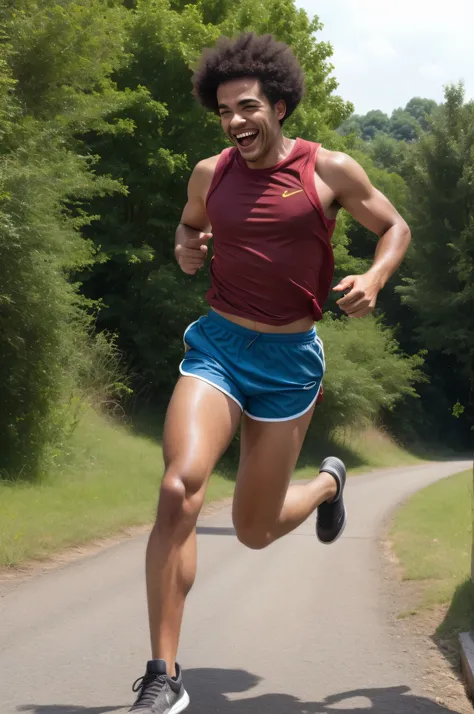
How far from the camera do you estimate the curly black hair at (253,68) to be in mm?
4645

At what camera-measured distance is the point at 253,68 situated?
4637 mm

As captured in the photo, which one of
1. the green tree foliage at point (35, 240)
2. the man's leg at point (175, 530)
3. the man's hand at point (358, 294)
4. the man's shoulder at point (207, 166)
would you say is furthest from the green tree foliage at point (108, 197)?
the man's leg at point (175, 530)

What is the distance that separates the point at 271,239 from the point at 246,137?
46 cm

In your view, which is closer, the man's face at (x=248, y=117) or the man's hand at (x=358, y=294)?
the man's hand at (x=358, y=294)

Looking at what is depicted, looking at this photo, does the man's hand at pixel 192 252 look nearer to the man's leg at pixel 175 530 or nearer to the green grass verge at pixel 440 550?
the man's leg at pixel 175 530

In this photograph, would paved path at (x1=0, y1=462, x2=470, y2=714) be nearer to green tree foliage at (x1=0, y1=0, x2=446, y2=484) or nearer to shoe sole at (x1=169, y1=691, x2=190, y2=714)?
shoe sole at (x1=169, y1=691, x2=190, y2=714)

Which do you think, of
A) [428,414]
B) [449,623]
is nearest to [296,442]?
[449,623]

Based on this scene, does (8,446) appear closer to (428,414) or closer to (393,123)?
(428,414)

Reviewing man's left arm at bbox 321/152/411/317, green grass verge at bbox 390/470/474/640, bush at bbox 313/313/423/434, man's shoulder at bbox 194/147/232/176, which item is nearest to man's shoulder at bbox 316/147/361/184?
man's left arm at bbox 321/152/411/317

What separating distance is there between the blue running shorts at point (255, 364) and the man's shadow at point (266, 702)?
1.27m

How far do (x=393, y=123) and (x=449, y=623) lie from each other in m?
170

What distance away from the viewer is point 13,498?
13.5 meters

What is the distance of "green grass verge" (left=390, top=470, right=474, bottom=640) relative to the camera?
22.0ft

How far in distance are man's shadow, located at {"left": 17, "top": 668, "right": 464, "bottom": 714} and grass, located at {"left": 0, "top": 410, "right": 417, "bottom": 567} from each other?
4.68 meters
